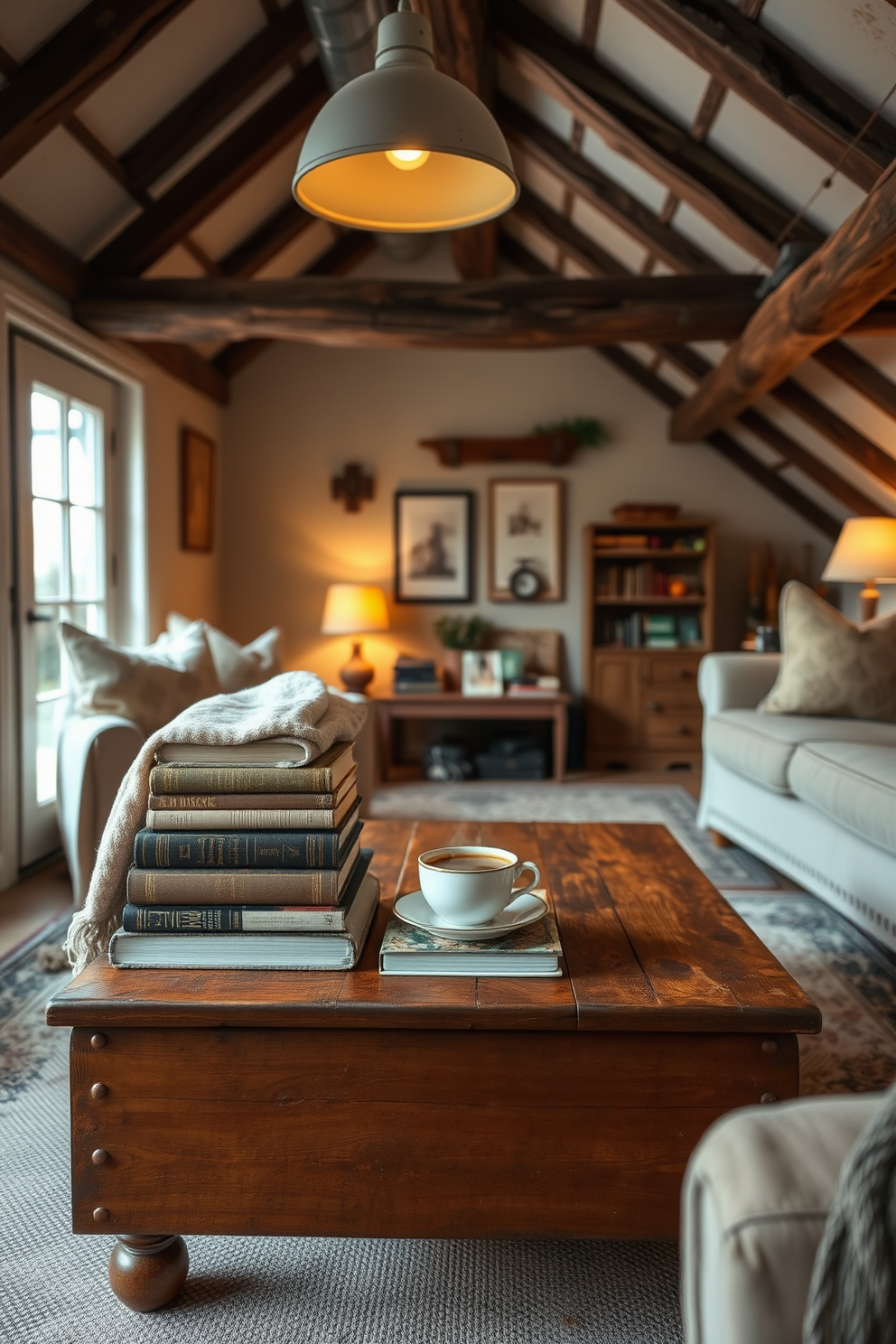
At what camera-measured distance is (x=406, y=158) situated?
170 centimetres

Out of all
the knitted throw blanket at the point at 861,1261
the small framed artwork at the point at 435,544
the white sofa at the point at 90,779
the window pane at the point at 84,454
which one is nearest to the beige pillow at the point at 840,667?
the white sofa at the point at 90,779

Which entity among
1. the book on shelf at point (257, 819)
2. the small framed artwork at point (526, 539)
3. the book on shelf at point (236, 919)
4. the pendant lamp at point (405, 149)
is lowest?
the book on shelf at point (236, 919)

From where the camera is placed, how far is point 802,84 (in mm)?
2762

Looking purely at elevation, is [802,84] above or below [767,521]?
above

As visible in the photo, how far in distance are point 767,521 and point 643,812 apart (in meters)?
2.33

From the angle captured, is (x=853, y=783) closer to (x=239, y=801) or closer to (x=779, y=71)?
(x=239, y=801)

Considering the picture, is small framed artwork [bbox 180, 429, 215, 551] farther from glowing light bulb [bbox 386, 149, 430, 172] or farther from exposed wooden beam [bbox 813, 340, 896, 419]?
glowing light bulb [bbox 386, 149, 430, 172]

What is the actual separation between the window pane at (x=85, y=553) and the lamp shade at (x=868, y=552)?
3.25 m

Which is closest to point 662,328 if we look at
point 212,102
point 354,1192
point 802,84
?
point 802,84

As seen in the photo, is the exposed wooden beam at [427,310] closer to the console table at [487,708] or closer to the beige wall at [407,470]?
the beige wall at [407,470]

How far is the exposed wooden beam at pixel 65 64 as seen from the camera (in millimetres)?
2895

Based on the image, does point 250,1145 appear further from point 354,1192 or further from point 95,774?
point 95,774

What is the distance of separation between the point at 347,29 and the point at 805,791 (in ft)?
8.92

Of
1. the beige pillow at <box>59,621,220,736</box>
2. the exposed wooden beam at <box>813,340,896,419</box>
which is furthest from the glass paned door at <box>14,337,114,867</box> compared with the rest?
the exposed wooden beam at <box>813,340,896,419</box>
